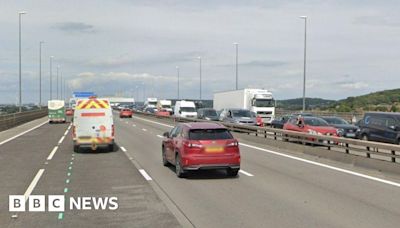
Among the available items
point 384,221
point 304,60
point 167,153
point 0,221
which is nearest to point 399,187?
point 384,221

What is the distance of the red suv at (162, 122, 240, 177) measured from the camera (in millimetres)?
13945

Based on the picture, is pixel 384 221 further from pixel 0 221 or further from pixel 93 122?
pixel 93 122

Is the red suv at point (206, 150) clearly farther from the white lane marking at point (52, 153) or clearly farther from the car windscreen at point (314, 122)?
the car windscreen at point (314, 122)

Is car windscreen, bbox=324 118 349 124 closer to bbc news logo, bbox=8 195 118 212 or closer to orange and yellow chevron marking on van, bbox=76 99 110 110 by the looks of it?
orange and yellow chevron marking on van, bbox=76 99 110 110

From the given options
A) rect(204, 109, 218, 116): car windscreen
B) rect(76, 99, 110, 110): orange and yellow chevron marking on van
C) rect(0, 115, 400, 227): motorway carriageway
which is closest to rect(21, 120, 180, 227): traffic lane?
rect(0, 115, 400, 227): motorway carriageway

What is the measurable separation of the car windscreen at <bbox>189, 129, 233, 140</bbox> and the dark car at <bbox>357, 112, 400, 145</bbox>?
11590 mm

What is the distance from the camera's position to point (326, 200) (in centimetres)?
1059

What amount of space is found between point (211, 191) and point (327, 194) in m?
2.56

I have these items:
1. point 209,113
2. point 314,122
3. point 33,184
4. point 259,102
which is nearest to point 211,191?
point 33,184

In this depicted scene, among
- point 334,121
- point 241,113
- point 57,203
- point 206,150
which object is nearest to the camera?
point 57,203

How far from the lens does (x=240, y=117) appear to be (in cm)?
3806

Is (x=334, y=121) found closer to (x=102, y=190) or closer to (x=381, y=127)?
(x=381, y=127)

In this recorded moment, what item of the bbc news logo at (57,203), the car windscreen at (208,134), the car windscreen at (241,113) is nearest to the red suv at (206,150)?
the car windscreen at (208,134)

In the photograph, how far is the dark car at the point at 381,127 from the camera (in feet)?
76.2
